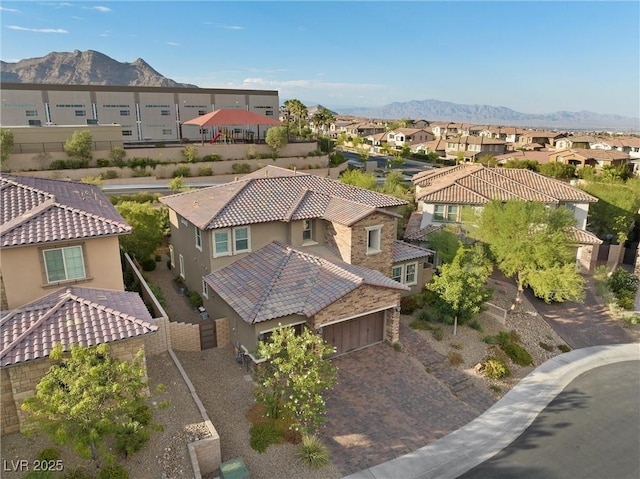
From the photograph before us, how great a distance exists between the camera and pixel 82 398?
11.9 metres

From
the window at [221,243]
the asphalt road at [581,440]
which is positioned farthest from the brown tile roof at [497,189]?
the window at [221,243]

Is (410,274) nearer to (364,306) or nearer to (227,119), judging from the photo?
(364,306)

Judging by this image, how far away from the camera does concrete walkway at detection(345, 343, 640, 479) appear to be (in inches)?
622

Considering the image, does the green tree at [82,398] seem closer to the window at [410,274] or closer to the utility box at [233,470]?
the utility box at [233,470]

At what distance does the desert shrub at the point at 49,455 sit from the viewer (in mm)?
13477

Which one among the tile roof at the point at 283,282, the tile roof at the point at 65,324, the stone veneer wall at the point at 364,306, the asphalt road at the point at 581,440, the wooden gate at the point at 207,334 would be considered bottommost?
the asphalt road at the point at 581,440

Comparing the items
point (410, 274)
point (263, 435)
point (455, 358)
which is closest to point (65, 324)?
point (263, 435)

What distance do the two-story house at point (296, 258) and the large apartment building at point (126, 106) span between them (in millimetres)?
40833

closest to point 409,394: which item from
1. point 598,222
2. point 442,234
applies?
point 442,234

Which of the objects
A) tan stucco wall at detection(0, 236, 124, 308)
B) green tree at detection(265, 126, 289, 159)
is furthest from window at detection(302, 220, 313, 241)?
green tree at detection(265, 126, 289, 159)

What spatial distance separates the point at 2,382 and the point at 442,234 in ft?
87.7

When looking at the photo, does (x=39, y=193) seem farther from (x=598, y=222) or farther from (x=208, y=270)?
(x=598, y=222)

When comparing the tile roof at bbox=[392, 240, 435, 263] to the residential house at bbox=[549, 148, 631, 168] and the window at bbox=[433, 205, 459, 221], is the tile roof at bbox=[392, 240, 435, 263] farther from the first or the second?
the residential house at bbox=[549, 148, 631, 168]

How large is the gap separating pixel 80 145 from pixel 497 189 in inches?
1867
